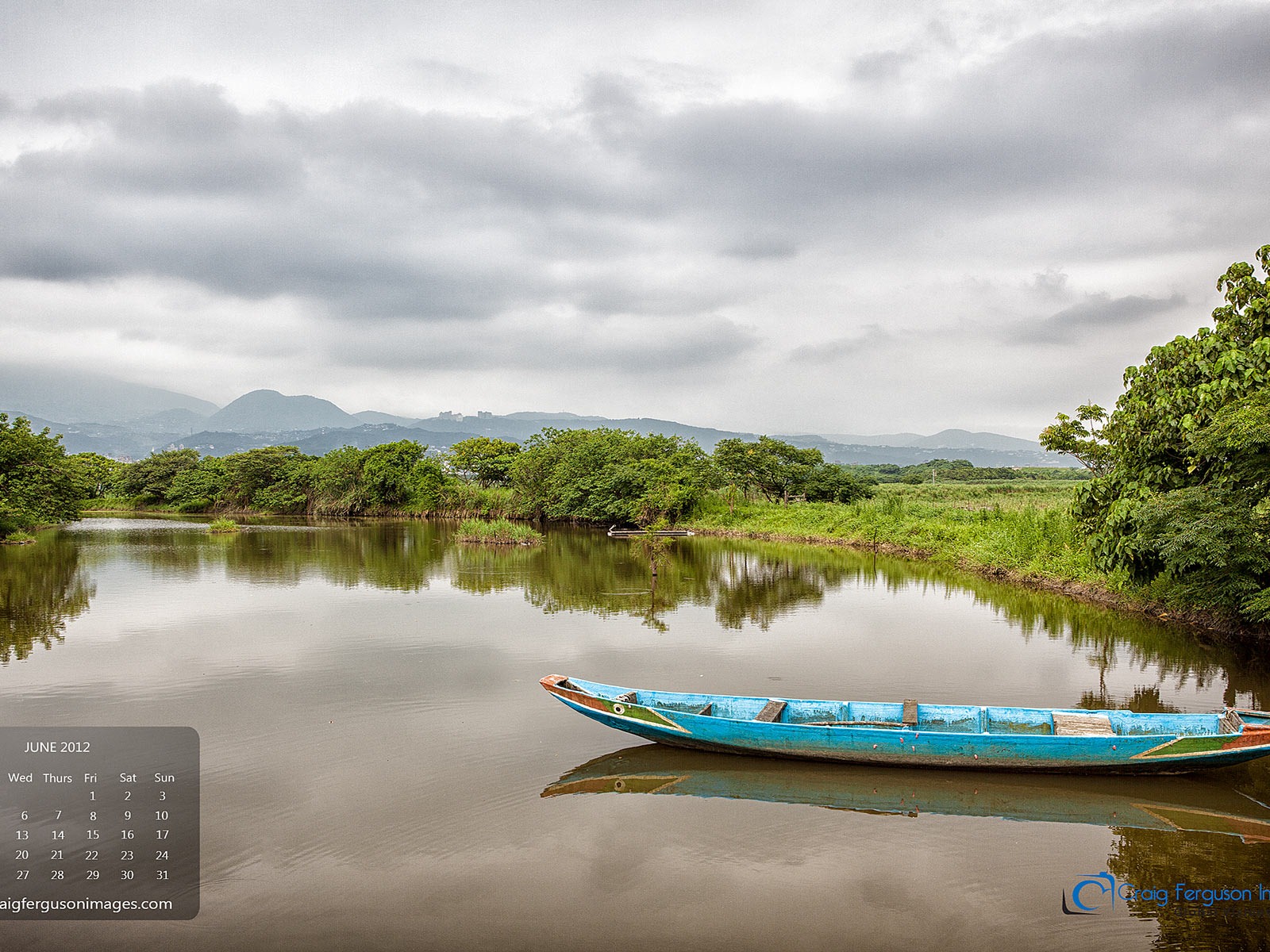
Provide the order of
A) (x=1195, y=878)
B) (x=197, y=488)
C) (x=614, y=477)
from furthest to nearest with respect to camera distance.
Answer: (x=197, y=488), (x=614, y=477), (x=1195, y=878)

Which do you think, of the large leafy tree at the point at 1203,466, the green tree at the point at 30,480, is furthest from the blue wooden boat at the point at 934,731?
the green tree at the point at 30,480

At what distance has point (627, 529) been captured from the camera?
42.5 m

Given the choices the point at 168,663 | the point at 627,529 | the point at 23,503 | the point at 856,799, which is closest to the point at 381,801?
the point at 856,799

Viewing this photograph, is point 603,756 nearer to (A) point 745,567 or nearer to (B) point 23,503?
(A) point 745,567

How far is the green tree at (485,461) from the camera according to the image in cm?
5516

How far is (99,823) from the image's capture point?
278 inches

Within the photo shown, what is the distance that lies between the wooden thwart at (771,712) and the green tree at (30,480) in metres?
33.2

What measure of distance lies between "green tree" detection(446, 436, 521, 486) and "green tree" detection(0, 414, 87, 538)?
79.8 ft

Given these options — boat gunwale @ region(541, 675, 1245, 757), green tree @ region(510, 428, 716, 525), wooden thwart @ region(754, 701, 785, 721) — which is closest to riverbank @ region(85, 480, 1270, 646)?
green tree @ region(510, 428, 716, 525)

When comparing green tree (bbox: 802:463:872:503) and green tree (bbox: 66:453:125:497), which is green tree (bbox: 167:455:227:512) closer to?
green tree (bbox: 66:453:125:497)

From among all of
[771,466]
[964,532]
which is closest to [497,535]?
[771,466]

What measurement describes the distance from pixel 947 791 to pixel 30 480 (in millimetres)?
37149

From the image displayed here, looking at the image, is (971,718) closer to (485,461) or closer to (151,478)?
(485,461)

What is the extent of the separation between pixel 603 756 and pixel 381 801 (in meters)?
2.49
